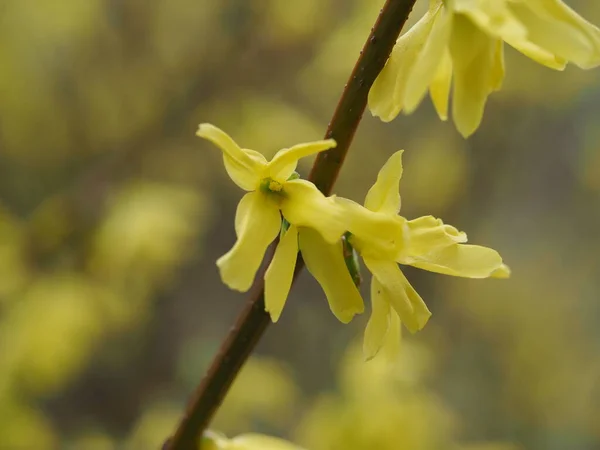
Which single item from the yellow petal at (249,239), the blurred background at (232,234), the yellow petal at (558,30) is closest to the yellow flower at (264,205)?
the yellow petal at (249,239)

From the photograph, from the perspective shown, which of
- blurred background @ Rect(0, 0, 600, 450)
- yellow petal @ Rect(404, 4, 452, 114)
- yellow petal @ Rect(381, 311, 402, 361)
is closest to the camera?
yellow petal @ Rect(404, 4, 452, 114)

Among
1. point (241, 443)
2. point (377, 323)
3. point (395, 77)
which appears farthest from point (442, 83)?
point (241, 443)

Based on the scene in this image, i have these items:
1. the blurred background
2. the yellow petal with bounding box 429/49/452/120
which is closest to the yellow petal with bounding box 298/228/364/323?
the yellow petal with bounding box 429/49/452/120

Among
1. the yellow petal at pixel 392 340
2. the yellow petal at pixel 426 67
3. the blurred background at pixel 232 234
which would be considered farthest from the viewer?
the blurred background at pixel 232 234

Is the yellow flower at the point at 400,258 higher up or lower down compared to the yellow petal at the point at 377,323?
higher up

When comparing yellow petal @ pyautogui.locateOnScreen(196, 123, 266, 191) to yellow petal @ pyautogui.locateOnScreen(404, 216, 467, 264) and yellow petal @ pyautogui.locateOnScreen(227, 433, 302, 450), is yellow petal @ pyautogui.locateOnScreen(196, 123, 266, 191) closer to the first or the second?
yellow petal @ pyautogui.locateOnScreen(404, 216, 467, 264)

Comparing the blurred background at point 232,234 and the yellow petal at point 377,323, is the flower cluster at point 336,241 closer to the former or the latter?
the yellow petal at point 377,323
